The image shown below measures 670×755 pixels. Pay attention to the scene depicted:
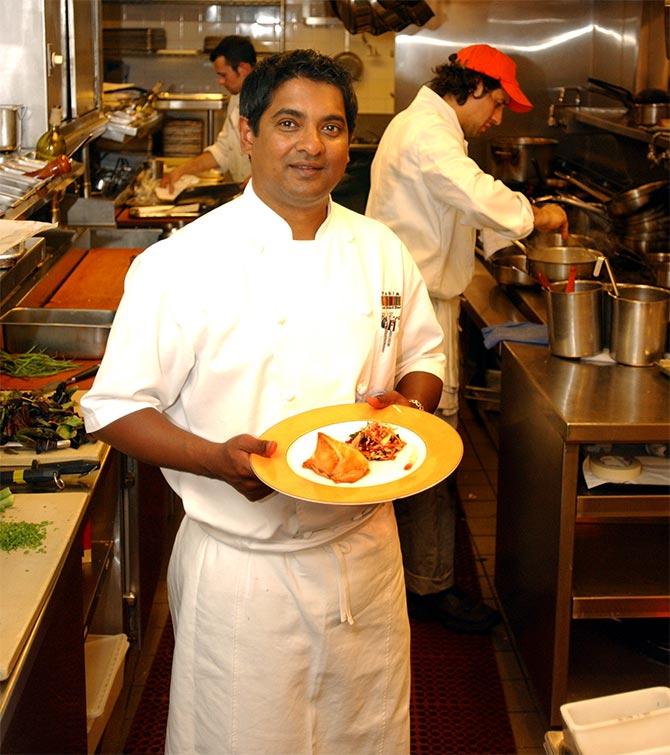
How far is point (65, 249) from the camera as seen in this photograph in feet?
15.0

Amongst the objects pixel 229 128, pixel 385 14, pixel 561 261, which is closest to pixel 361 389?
pixel 561 261

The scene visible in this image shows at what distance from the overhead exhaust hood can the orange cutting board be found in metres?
2.85

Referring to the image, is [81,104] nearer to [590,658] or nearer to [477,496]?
[477,496]

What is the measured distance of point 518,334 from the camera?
3.41 metres

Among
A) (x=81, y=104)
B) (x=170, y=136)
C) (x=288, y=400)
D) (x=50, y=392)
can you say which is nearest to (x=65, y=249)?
(x=81, y=104)

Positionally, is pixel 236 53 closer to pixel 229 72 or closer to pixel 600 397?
pixel 229 72

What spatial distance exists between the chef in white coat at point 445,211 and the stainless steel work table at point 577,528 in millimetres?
358

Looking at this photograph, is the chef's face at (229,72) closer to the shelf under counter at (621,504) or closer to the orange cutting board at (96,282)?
the orange cutting board at (96,282)

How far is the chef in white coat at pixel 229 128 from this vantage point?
631 cm

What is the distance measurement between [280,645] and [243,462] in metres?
0.43

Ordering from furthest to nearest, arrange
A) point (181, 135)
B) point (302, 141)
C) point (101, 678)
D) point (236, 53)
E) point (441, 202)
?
point (181, 135) < point (236, 53) < point (441, 202) < point (101, 678) < point (302, 141)

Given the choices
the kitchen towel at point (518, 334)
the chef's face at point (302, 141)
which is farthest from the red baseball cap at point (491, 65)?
the chef's face at point (302, 141)

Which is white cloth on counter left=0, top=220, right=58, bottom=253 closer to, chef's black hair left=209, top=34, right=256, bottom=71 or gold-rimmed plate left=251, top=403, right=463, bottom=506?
gold-rimmed plate left=251, top=403, right=463, bottom=506

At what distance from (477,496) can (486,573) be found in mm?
812
